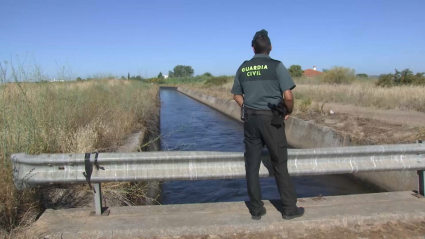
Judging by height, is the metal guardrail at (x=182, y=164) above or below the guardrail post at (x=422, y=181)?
above

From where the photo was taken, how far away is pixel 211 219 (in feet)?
12.6

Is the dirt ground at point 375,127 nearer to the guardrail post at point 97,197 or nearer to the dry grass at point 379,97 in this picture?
the dry grass at point 379,97

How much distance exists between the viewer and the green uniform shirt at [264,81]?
3.71m

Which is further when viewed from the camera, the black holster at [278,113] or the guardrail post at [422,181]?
the guardrail post at [422,181]

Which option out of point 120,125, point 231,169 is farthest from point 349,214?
point 120,125

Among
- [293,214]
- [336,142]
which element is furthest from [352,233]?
[336,142]

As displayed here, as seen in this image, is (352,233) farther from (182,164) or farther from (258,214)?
(182,164)

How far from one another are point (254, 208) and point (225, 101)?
23.9 m

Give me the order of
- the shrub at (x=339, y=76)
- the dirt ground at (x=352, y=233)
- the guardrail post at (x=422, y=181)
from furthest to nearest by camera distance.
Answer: the shrub at (x=339, y=76)
the guardrail post at (x=422, y=181)
the dirt ground at (x=352, y=233)

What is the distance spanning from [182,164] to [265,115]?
110cm

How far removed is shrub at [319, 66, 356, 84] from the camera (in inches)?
1419

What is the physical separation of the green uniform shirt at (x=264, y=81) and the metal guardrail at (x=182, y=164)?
27.4 inches

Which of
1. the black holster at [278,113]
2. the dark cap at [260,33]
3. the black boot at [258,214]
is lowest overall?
the black boot at [258,214]

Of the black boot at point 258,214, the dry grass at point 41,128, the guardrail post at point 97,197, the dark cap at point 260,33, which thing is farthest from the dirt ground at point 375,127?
the guardrail post at point 97,197
